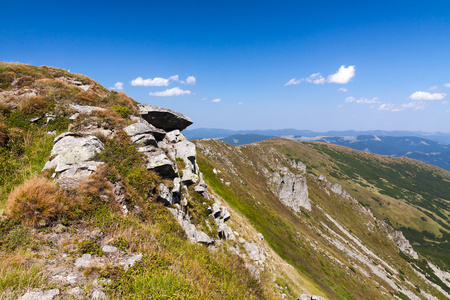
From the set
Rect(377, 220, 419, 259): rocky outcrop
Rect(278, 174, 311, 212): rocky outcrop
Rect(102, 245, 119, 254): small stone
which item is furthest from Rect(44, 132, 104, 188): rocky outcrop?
Rect(377, 220, 419, 259): rocky outcrop

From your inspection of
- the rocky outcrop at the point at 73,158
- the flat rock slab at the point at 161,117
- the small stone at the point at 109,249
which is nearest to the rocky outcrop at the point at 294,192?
the flat rock slab at the point at 161,117

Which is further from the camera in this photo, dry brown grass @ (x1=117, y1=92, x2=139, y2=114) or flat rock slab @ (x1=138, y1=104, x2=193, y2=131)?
flat rock slab @ (x1=138, y1=104, x2=193, y2=131)

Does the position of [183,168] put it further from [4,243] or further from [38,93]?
[38,93]

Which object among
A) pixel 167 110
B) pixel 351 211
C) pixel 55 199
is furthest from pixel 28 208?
pixel 351 211

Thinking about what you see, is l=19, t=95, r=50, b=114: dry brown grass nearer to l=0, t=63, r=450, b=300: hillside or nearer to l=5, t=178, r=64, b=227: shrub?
l=0, t=63, r=450, b=300: hillside

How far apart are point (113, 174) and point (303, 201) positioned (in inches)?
6769

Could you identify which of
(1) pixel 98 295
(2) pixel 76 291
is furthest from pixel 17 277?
(1) pixel 98 295

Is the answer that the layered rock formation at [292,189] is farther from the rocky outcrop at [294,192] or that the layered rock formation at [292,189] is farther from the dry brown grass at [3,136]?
the dry brown grass at [3,136]

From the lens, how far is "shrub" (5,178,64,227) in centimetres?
777

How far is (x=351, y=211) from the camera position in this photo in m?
186

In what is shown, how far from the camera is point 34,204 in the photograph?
8.15 m

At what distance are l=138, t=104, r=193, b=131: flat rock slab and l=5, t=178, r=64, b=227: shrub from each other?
1740 centimetres

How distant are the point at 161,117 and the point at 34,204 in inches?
773

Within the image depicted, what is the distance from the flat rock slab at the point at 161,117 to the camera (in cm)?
2525
